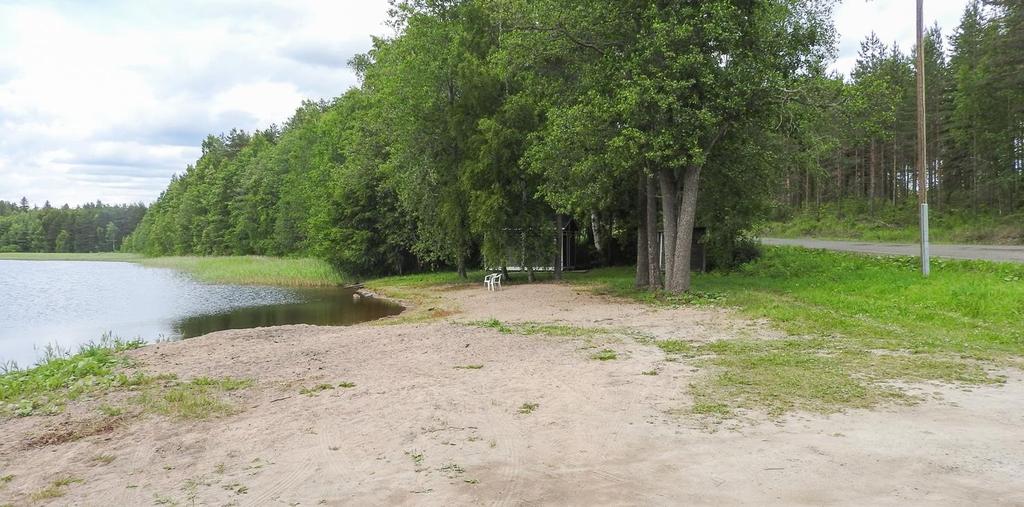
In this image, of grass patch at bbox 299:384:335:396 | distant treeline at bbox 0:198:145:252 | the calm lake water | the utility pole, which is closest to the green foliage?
the utility pole

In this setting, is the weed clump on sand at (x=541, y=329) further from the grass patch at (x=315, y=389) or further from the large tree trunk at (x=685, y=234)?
the large tree trunk at (x=685, y=234)

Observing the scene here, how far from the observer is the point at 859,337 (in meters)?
10.5

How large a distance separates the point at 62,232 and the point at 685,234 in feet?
437

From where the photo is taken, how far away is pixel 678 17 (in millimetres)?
16375

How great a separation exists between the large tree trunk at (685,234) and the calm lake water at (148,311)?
32.5 ft

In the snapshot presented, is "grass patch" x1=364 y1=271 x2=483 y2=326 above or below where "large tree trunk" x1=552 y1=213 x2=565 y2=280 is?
below

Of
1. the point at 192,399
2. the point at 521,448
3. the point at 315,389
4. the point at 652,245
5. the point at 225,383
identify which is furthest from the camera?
the point at 652,245

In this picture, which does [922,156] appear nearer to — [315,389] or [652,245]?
[652,245]

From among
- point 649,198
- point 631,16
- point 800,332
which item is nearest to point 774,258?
point 649,198

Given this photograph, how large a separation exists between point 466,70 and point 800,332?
660 inches

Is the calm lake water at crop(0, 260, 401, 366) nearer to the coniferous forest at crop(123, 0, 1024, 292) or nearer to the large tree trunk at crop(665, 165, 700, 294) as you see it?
the coniferous forest at crop(123, 0, 1024, 292)

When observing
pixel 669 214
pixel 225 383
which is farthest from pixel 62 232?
pixel 225 383

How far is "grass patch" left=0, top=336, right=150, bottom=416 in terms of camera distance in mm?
7621

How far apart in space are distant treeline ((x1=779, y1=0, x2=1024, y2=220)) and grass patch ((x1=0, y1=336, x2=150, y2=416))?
1786cm
